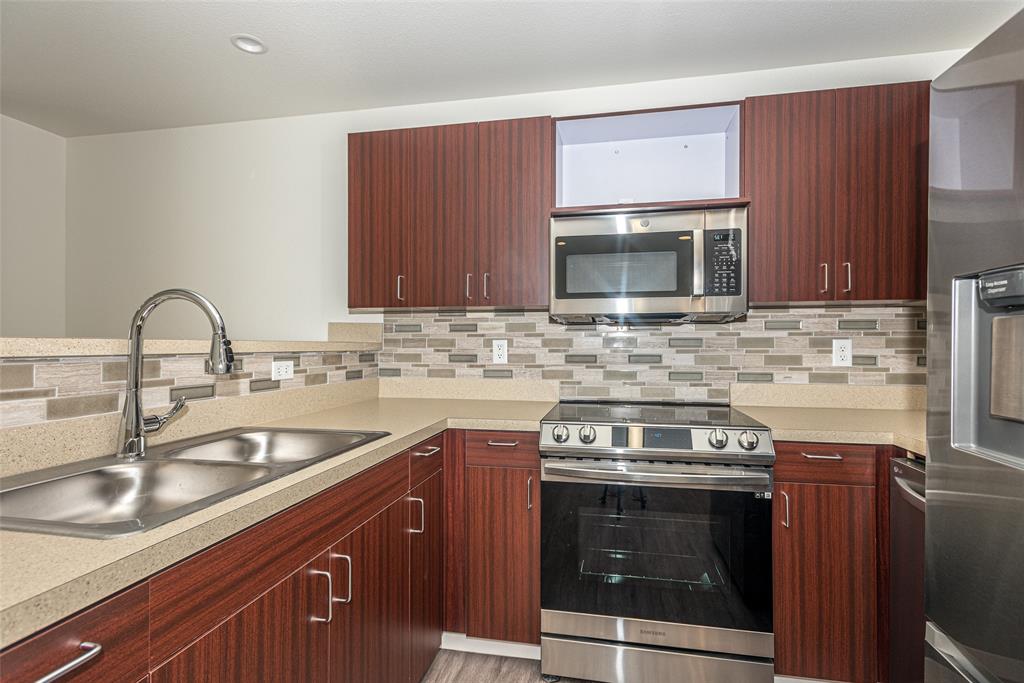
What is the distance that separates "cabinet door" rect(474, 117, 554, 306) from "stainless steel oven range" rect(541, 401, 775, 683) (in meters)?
0.65

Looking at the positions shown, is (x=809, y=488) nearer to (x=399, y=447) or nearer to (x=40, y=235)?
(x=399, y=447)

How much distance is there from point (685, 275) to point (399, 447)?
4.18ft

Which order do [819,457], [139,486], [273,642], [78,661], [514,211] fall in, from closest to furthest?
[78,661]
[273,642]
[139,486]
[819,457]
[514,211]

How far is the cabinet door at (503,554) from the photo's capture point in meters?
1.91

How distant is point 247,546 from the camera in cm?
93

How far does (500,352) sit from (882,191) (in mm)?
1709

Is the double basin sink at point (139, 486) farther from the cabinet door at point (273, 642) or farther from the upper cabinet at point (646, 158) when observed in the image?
the upper cabinet at point (646, 158)

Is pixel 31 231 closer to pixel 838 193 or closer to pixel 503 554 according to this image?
pixel 503 554

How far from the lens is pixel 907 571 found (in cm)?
151

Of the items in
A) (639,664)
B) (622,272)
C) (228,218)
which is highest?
(228,218)

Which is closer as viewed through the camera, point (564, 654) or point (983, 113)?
point (983, 113)

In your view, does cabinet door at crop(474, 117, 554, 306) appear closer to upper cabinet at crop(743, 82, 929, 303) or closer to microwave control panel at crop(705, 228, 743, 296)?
microwave control panel at crop(705, 228, 743, 296)

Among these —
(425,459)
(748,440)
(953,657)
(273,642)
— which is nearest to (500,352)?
(425,459)

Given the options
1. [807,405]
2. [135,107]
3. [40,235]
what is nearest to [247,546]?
[807,405]
